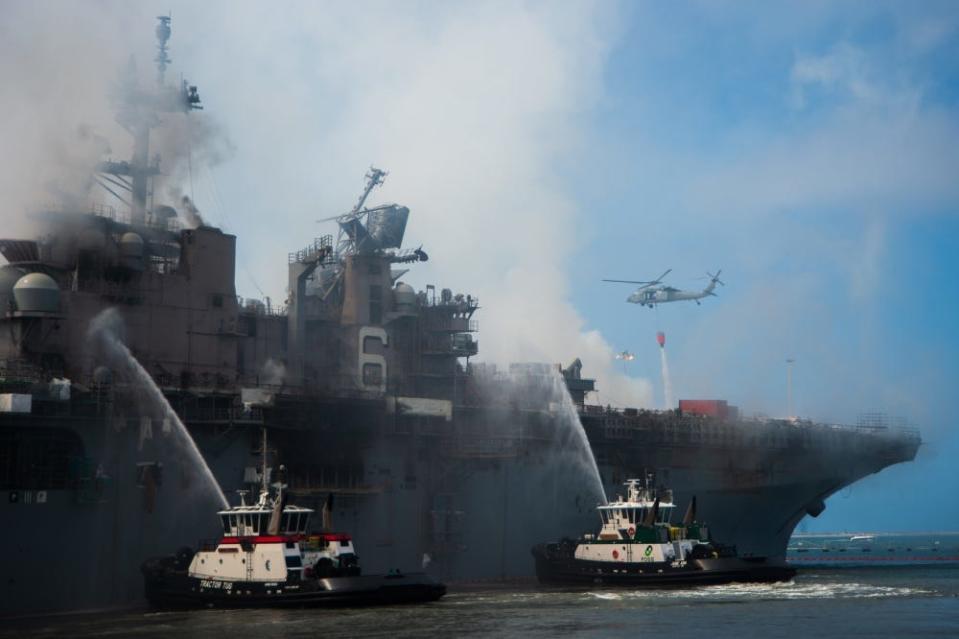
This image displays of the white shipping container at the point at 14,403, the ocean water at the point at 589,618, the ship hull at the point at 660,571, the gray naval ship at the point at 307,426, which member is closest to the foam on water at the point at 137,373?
the gray naval ship at the point at 307,426

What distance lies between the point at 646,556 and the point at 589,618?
11.7m

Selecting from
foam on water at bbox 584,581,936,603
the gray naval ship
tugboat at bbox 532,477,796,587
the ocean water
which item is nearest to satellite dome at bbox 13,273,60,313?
the gray naval ship

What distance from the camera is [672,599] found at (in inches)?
1842

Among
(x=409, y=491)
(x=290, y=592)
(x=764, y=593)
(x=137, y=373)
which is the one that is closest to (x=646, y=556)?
(x=764, y=593)

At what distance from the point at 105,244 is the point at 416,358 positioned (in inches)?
690

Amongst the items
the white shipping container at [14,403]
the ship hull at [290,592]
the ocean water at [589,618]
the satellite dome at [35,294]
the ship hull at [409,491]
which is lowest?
the ocean water at [589,618]

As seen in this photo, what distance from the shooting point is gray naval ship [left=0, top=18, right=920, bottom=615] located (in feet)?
149

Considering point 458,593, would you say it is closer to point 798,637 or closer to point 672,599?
point 672,599

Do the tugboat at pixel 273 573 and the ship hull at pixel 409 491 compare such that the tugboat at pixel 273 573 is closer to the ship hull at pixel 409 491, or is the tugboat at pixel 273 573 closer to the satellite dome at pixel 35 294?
the ship hull at pixel 409 491

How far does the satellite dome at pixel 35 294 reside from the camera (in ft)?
157

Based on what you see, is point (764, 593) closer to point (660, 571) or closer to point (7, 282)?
point (660, 571)

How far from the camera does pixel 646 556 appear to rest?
52438 millimetres

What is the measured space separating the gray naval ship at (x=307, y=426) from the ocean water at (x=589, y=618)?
4.76 meters

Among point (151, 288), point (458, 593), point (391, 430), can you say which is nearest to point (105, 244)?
point (151, 288)
